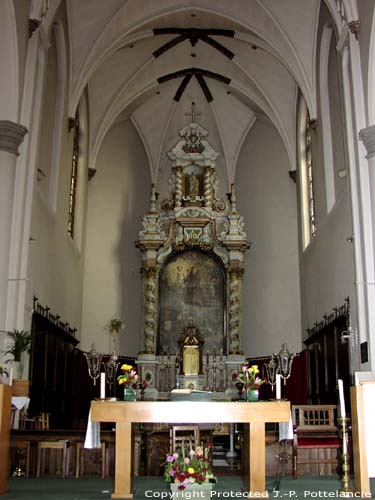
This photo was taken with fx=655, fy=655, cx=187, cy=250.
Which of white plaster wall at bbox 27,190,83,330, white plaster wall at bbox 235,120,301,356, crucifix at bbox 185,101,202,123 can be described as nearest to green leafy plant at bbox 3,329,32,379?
white plaster wall at bbox 27,190,83,330

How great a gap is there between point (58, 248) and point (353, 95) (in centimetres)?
759

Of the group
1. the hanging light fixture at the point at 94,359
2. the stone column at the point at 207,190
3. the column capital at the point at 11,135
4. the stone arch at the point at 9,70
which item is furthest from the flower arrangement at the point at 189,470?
the stone column at the point at 207,190

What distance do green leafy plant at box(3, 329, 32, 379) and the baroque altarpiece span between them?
6.37 meters

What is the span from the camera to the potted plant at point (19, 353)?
10641 mm

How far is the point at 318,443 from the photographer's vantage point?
9711 mm

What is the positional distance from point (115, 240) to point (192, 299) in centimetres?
305

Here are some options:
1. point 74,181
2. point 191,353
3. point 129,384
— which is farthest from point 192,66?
point 129,384

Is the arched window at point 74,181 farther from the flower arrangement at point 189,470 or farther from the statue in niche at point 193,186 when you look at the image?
the flower arrangement at point 189,470

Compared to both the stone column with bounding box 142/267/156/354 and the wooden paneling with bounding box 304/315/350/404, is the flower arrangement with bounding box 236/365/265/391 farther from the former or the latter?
the stone column with bounding box 142/267/156/354

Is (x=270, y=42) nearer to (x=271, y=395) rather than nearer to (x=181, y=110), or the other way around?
(x=181, y=110)

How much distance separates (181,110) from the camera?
21.3 metres

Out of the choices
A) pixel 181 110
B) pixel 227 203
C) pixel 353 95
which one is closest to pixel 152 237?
pixel 227 203

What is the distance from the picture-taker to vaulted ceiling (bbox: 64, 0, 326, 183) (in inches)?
628

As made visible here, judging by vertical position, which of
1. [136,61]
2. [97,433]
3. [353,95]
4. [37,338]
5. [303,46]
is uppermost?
[136,61]
